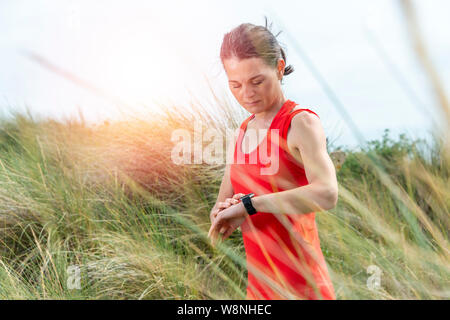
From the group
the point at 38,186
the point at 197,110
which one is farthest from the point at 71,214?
the point at 197,110

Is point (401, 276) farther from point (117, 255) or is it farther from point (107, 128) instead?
point (107, 128)

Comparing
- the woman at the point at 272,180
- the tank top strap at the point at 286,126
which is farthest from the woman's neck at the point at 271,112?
the tank top strap at the point at 286,126

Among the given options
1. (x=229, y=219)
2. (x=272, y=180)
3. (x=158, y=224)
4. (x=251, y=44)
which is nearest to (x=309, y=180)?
(x=272, y=180)

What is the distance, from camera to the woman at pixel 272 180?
4.09 ft

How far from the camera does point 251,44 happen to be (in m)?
1.36

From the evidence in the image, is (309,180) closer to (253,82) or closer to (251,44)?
(253,82)

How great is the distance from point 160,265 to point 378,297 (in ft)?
3.65

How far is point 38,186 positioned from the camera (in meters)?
2.98

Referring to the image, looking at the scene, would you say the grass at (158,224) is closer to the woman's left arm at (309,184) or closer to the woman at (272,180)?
the woman at (272,180)

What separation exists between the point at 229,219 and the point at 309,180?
29cm

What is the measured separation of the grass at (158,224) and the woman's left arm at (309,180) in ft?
1.29

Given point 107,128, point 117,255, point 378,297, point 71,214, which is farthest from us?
point 107,128

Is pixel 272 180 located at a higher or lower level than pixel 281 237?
higher

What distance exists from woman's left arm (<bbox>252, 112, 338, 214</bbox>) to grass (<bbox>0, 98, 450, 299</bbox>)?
39cm
